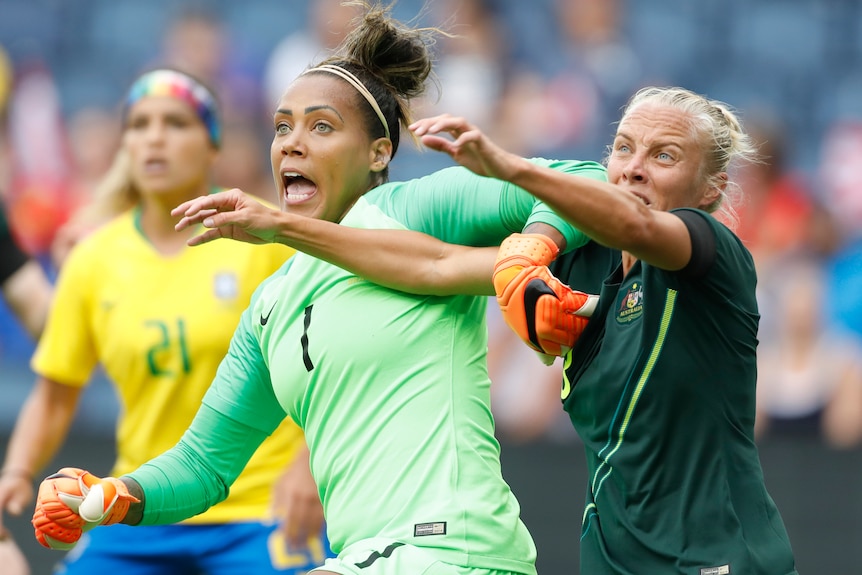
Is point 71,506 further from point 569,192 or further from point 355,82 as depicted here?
point 569,192

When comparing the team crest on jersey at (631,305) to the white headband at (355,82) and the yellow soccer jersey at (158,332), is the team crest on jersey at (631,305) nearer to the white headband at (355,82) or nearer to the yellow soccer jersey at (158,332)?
the white headband at (355,82)

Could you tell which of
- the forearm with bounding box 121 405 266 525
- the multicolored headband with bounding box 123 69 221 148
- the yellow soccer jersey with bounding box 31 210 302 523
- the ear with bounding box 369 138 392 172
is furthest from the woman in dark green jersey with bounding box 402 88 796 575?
the multicolored headband with bounding box 123 69 221 148

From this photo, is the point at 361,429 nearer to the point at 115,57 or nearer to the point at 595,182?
the point at 595,182

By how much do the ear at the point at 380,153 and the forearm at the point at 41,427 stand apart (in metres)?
1.94

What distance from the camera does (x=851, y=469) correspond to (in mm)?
6914

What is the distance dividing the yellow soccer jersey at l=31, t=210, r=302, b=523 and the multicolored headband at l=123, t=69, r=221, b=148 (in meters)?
0.48

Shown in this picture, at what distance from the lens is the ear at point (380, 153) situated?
3.58 meters

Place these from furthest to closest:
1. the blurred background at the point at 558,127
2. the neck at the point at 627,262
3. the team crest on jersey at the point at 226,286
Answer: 1. the blurred background at the point at 558,127
2. the team crest on jersey at the point at 226,286
3. the neck at the point at 627,262

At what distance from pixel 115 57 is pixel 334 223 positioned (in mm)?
8089

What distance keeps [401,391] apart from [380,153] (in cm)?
73

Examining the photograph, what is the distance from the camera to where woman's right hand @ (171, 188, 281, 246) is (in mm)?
3096

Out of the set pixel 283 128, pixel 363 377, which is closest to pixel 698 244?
pixel 363 377

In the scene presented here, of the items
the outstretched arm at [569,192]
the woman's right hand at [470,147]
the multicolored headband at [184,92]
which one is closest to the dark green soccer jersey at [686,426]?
the outstretched arm at [569,192]

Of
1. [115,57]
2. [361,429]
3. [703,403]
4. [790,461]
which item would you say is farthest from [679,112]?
[115,57]
